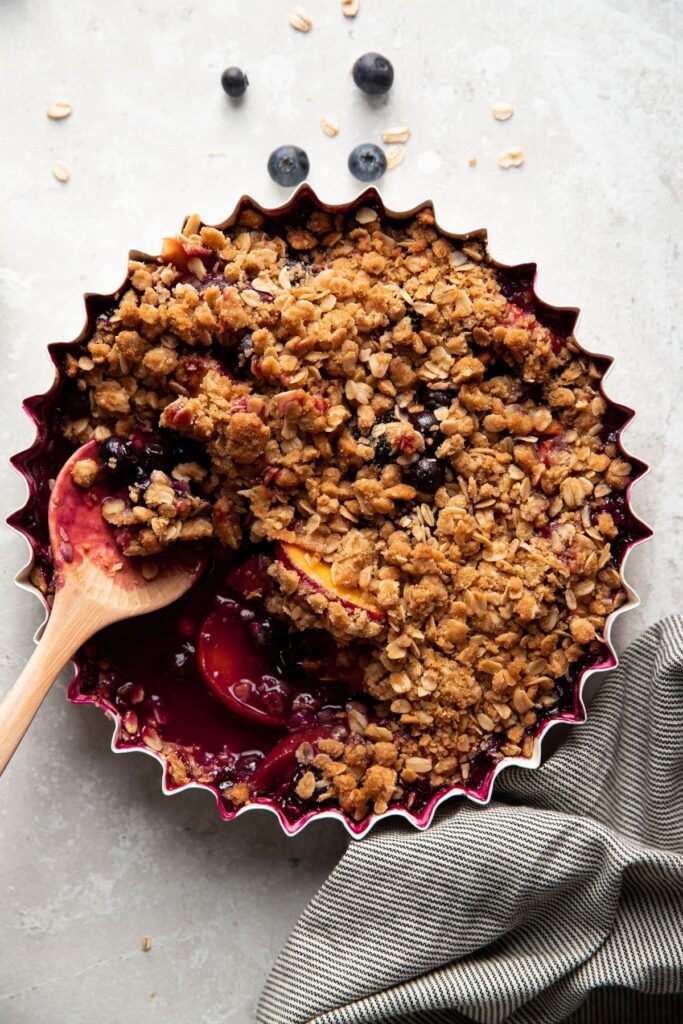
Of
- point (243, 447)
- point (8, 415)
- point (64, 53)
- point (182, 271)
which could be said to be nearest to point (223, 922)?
point (243, 447)

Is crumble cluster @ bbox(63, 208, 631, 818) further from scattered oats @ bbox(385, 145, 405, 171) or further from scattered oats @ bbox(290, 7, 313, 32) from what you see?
scattered oats @ bbox(290, 7, 313, 32)

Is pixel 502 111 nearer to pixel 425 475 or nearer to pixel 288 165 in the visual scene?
pixel 288 165

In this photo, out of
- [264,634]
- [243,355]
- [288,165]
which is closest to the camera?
[243,355]

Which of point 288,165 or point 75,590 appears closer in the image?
point 75,590

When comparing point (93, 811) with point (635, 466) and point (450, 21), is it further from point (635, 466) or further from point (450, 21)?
point (450, 21)

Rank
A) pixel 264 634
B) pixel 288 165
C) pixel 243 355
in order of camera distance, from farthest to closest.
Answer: pixel 288 165
pixel 264 634
pixel 243 355

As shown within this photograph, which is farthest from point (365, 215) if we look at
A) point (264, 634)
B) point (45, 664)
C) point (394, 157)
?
point (45, 664)
